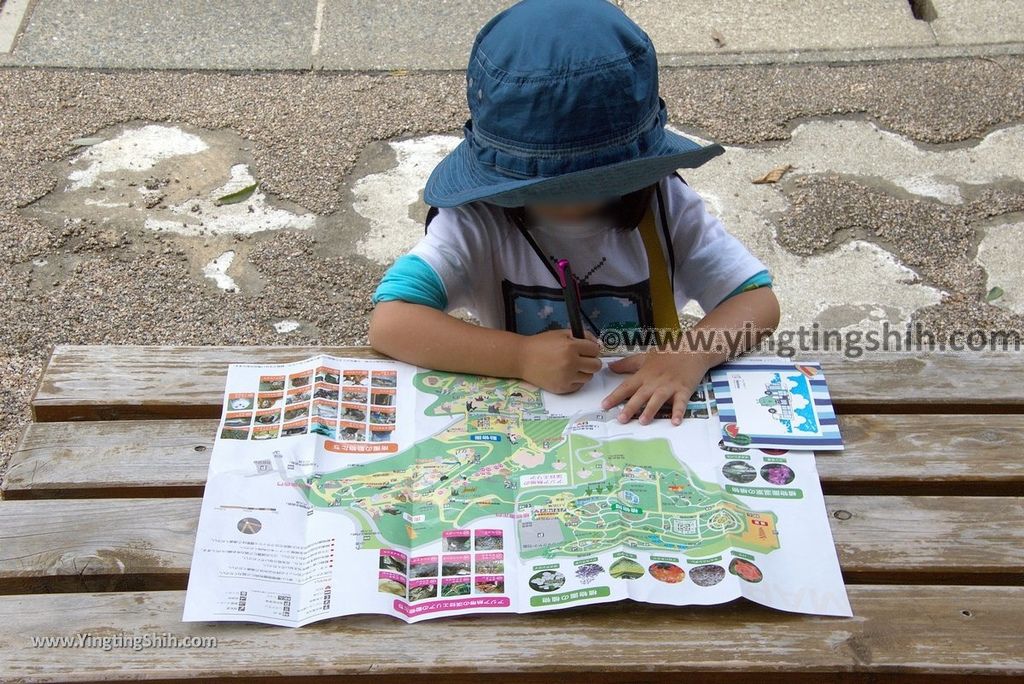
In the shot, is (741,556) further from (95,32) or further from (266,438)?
(95,32)

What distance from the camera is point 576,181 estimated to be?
128 centimetres

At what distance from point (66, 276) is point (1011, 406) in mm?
2271

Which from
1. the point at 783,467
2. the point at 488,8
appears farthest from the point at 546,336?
the point at 488,8

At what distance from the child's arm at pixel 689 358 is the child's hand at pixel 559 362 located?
0.05 metres

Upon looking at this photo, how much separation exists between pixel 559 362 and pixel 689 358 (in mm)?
194

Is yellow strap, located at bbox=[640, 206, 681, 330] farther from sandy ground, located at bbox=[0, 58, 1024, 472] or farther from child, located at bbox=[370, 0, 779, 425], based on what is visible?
sandy ground, located at bbox=[0, 58, 1024, 472]

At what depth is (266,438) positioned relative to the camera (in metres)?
1.30

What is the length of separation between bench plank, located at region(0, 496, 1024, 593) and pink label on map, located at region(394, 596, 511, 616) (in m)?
0.27

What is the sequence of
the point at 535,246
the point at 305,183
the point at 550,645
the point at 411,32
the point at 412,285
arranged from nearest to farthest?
the point at 550,645 < the point at 412,285 < the point at 535,246 < the point at 305,183 < the point at 411,32

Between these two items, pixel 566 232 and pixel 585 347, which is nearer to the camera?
pixel 585 347

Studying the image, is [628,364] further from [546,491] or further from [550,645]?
[550,645]

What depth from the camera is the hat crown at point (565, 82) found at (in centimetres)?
126

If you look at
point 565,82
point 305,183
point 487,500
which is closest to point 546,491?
point 487,500

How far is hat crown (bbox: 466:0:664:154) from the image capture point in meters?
1.26
